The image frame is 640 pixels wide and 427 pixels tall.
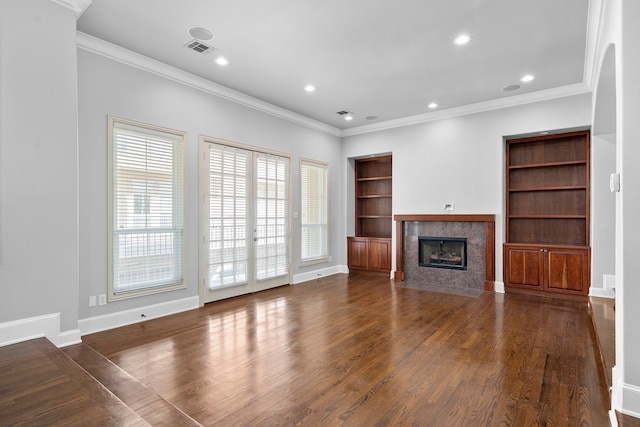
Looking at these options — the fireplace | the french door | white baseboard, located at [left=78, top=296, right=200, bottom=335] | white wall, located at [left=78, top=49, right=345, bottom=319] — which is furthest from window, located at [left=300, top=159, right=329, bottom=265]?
white baseboard, located at [left=78, top=296, right=200, bottom=335]

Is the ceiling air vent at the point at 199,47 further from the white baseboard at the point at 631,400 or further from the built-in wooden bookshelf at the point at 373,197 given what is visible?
the white baseboard at the point at 631,400

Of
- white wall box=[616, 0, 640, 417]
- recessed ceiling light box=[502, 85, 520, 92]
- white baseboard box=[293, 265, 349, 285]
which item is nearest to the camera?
white wall box=[616, 0, 640, 417]

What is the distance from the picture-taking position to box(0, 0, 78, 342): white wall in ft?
8.64

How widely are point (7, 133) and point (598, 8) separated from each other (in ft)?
16.2

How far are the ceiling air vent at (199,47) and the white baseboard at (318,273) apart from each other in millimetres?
3899

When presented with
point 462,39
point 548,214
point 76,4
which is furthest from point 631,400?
point 76,4

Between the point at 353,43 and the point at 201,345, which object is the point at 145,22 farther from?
the point at 201,345

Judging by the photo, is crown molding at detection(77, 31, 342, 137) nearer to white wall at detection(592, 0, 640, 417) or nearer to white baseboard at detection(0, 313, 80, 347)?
white baseboard at detection(0, 313, 80, 347)

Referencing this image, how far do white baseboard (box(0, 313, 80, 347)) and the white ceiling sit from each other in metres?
2.77

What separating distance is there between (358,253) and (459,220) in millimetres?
2253

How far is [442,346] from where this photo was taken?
3.22m

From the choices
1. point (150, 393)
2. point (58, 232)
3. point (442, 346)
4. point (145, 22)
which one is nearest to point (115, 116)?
point (145, 22)

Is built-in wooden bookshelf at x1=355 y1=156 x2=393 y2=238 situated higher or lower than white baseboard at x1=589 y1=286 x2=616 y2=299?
higher

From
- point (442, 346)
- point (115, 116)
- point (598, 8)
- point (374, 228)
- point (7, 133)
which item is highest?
point (598, 8)
